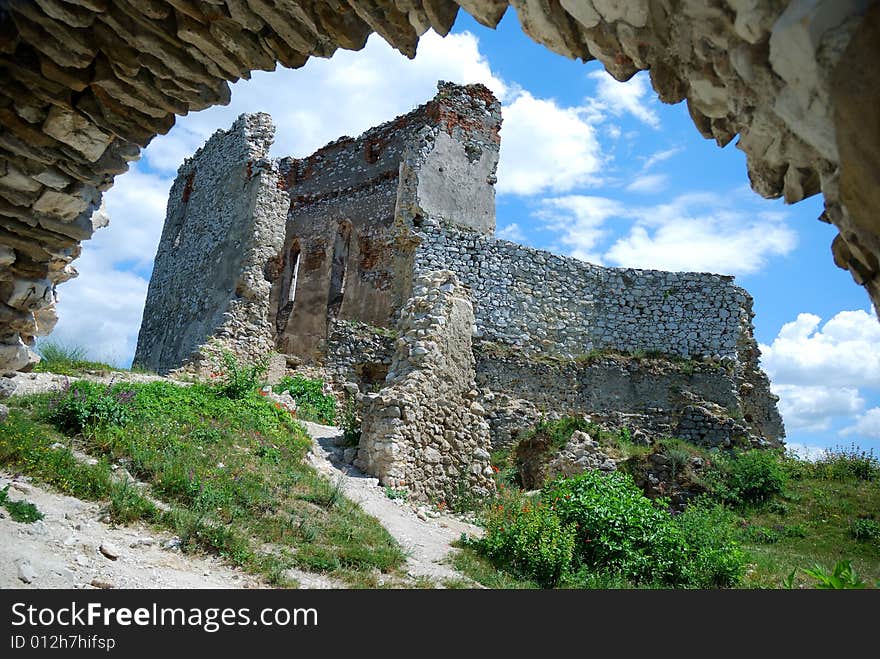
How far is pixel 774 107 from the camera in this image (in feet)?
6.51

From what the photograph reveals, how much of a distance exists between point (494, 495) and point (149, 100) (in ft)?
24.3

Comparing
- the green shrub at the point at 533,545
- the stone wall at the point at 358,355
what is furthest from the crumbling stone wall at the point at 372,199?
the green shrub at the point at 533,545

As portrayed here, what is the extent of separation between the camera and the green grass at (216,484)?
Answer: 5.68m

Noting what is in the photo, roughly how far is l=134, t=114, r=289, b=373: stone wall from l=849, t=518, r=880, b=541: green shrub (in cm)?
1194

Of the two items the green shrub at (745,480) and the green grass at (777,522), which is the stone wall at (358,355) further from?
the green shrub at (745,480)

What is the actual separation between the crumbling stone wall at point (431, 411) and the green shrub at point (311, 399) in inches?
119

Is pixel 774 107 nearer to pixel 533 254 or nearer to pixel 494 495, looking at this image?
pixel 494 495

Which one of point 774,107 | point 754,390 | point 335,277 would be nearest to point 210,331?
point 335,277

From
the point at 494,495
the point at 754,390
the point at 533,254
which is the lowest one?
the point at 494,495

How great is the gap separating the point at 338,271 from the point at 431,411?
12412mm

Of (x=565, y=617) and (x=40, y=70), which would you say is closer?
(x=565, y=617)

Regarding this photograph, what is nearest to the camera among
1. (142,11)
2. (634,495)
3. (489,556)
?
(142,11)

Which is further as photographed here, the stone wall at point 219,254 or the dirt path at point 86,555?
the stone wall at point 219,254

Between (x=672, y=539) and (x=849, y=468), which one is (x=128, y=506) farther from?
(x=849, y=468)
